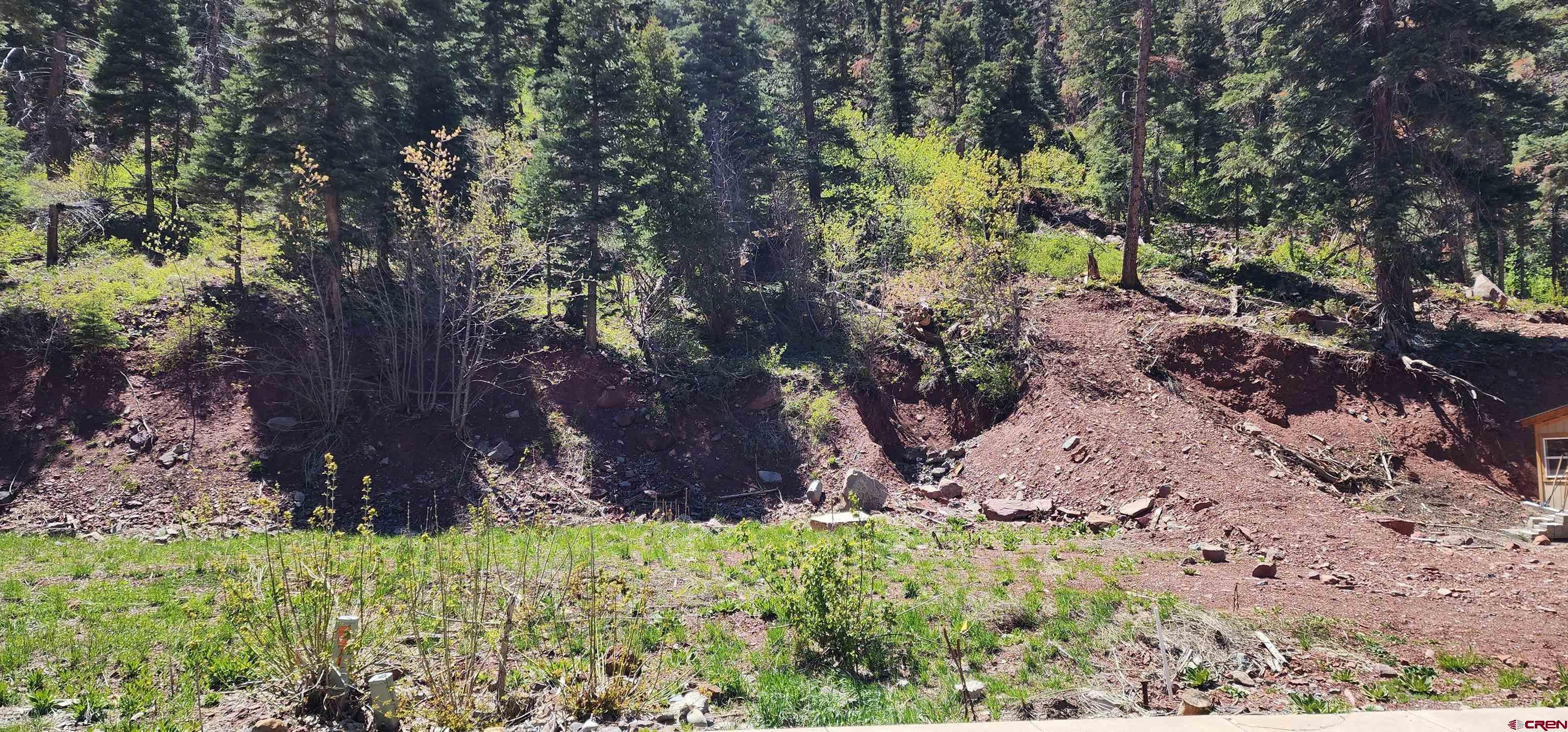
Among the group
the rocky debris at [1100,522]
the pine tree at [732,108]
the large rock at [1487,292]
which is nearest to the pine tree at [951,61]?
the pine tree at [732,108]

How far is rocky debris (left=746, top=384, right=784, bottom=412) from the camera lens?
19328 mm

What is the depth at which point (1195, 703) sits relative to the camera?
6391 mm

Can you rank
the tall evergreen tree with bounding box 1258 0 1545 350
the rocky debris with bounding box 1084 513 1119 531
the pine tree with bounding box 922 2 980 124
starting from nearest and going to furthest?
the rocky debris with bounding box 1084 513 1119 531 < the tall evergreen tree with bounding box 1258 0 1545 350 < the pine tree with bounding box 922 2 980 124

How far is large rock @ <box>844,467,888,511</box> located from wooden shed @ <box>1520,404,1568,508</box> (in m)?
12.2

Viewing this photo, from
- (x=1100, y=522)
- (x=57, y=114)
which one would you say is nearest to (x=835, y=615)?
(x=1100, y=522)

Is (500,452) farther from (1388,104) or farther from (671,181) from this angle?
(1388,104)

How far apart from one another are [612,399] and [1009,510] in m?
10.7

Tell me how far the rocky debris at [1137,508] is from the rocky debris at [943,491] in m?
3.56

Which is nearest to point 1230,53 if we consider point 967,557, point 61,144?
point 967,557

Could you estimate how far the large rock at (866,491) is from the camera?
1526cm

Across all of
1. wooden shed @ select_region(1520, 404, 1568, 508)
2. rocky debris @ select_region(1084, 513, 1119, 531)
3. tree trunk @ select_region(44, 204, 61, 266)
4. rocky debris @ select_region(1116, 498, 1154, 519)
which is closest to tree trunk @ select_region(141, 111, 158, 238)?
tree trunk @ select_region(44, 204, 61, 266)

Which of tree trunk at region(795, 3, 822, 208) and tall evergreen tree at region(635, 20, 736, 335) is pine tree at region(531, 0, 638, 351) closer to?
tall evergreen tree at region(635, 20, 736, 335)

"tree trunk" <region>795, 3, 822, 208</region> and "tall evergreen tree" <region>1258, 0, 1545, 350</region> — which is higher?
"tree trunk" <region>795, 3, 822, 208</region>

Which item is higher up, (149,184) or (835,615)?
(149,184)
